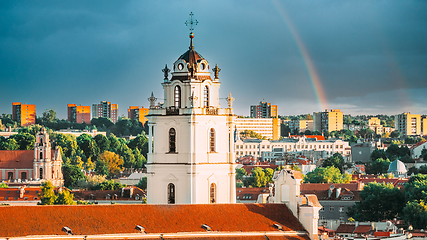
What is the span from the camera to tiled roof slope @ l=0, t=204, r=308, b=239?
42.6 m

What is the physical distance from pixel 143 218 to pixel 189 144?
8.35 metres

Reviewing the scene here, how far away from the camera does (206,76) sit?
5412 cm

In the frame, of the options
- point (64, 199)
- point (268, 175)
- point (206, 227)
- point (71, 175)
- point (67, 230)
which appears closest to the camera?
point (67, 230)

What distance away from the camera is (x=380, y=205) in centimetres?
11050

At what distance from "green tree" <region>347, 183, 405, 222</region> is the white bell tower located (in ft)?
194

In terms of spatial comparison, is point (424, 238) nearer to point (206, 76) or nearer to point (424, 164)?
point (206, 76)

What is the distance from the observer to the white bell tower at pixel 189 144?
171ft

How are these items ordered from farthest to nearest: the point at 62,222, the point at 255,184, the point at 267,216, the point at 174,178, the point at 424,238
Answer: the point at 255,184 < the point at 424,238 < the point at 174,178 < the point at 267,216 < the point at 62,222

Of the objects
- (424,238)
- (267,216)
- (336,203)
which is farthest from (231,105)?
(336,203)

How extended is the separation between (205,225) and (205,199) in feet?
24.1

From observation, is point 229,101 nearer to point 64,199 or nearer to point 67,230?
point 67,230

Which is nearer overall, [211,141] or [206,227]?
[206,227]

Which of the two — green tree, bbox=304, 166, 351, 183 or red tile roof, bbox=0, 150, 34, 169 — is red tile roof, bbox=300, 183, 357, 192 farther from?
red tile roof, bbox=0, 150, 34, 169

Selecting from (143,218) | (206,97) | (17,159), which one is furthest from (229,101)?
(17,159)
